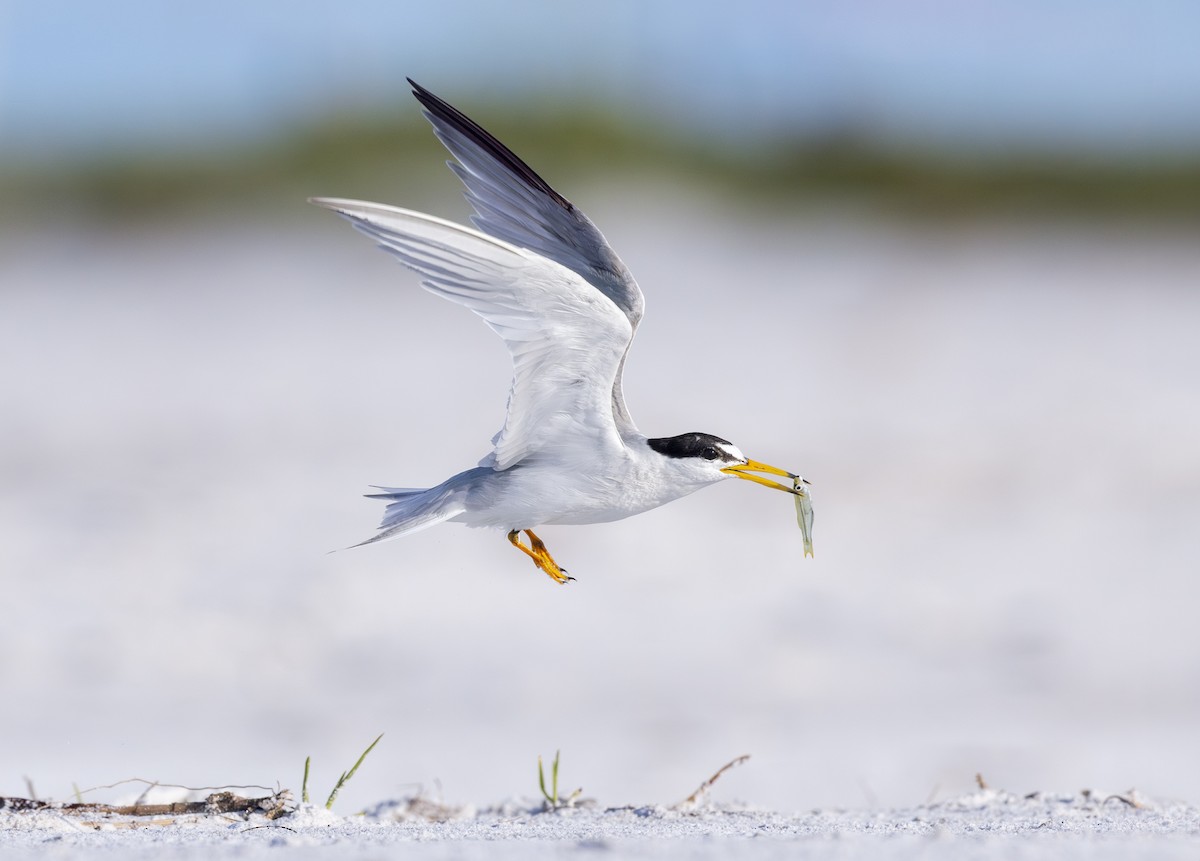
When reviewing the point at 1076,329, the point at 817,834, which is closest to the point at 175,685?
the point at 817,834

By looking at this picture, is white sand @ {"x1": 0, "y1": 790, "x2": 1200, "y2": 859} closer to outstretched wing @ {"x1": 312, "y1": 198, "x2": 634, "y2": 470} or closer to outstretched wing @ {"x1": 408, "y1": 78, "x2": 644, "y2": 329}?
outstretched wing @ {"x1": 312, "y1": 198, "x2": 634, "y2": 470}

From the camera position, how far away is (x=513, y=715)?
731 cm

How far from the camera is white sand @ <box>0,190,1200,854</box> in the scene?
681 centimetres

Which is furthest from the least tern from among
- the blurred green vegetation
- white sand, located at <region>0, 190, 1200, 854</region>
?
the blurred green vegetation

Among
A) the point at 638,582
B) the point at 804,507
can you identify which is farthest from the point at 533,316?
the point at 638,582

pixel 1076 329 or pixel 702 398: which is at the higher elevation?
pixel 1076 329

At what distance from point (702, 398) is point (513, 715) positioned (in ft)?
21.3

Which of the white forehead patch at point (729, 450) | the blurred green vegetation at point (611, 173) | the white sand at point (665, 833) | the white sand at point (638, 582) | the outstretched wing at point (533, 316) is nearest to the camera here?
the white sand at point (665, 833)

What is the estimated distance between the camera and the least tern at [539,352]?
422cm

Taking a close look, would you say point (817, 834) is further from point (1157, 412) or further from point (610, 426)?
point (1157, 412)

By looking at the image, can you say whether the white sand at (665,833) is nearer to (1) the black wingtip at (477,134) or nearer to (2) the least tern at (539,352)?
(2) the least tern at (539,352)

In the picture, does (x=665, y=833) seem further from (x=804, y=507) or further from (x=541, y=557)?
(x=804, y=507)

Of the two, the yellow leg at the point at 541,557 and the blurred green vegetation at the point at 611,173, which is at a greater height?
the blurred green vegetation at the point at 611,173

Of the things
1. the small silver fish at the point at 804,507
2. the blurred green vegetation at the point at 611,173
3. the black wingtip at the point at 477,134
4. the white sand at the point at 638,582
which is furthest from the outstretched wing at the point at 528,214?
the blurred green vegetation at the point at 611,173
